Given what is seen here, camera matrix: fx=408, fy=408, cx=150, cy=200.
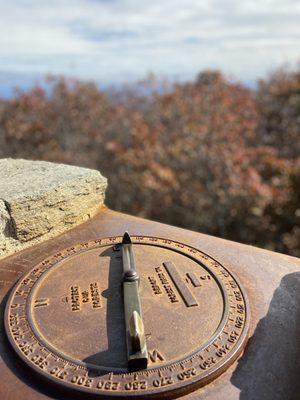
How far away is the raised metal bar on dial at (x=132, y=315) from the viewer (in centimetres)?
154

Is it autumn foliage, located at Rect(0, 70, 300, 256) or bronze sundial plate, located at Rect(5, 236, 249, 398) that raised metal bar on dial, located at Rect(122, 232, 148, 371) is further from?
autumn foliage, located at Rect(0, 70, 300, 256)

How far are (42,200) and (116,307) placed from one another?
34.7 inches

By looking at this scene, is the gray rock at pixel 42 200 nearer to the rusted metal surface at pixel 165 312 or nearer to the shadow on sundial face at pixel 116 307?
the rusted metal surface at pixel 165 312

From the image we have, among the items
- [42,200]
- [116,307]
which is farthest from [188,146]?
[116,307]

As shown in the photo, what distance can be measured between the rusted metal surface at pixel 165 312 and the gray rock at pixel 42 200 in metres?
0.09

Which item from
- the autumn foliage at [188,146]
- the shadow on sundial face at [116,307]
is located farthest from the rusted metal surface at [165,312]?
the autumn foliage at [188,146]

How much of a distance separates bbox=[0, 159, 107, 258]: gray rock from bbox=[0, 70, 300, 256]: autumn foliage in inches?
105

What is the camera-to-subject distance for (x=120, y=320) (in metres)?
1.80

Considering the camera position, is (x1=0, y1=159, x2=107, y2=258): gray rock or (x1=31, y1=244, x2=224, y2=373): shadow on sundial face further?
(x1=0, y1=159, x2=107, y2=258): gray rock

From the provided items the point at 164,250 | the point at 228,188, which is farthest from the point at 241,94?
the point at 164,250

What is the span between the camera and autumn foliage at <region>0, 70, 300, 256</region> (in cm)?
504

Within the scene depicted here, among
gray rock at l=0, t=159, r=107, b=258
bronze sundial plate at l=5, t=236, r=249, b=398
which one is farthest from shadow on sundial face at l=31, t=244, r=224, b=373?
gray rock at l=0, t=159, r=107, b=258

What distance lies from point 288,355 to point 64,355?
0.91 m

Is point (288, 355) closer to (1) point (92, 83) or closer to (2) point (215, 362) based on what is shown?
(2) point (215, 362)
